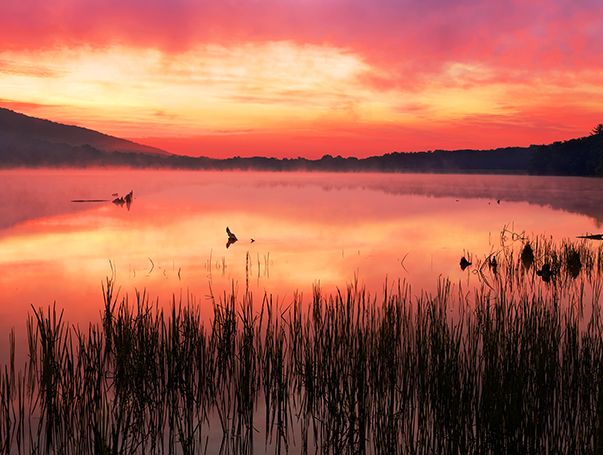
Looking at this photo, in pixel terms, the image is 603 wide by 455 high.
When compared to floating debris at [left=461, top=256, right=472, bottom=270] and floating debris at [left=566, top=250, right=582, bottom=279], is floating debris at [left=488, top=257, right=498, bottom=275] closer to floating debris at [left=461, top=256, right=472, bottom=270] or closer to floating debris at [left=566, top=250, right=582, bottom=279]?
floating debris at [left=461, top=256, right=472, bottom=270]

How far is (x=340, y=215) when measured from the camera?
37156 mm

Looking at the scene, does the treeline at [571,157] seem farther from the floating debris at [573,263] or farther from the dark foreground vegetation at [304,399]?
the dark foreground vegetation at [304,399]

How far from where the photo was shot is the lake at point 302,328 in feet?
20.0

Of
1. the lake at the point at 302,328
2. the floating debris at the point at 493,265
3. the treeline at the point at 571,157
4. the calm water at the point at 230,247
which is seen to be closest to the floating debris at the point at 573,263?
the lake at the point at 302,328

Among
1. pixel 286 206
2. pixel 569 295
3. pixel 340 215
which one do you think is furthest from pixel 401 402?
pixel 286 206

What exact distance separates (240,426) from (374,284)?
893cm

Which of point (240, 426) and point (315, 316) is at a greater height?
point (315, 316)

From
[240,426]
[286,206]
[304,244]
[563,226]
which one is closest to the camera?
[240,426]

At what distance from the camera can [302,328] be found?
952 centimetres

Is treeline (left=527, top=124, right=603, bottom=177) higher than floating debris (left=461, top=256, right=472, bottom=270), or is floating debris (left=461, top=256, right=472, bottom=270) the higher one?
treeline (left=527, top=124, right=603, bottom=177)

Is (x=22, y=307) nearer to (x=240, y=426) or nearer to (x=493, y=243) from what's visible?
(x=240, y=426)

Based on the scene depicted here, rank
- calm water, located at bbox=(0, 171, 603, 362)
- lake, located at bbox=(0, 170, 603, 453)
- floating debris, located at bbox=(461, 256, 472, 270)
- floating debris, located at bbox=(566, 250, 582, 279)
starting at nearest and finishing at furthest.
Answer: lake, located at bbox=(0, 170, 603, 453) → calm water, located at bbox=(0, 171, 603, 362) → floating debris, located at bbox=(566, 250, 582, 279) → floating debris, located at bbox=(461, 256, 472, 270)

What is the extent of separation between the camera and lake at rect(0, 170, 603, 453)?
240 inches

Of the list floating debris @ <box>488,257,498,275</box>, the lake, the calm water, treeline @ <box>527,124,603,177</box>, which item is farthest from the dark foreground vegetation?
treeline @ <box>527,124,603,177</box>
